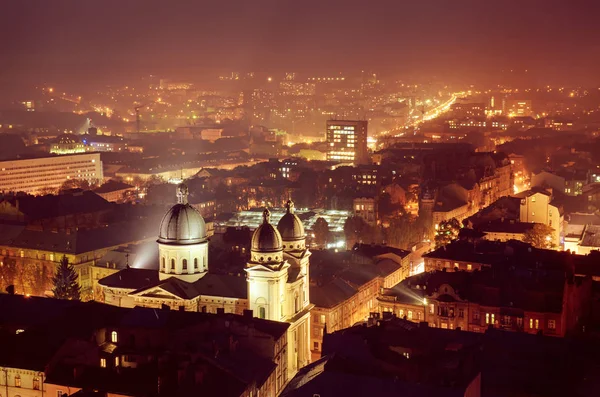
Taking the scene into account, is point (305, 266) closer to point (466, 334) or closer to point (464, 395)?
point (466, 334)

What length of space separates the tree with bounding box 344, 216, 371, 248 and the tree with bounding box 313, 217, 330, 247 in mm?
2497

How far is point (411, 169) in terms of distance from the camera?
140875mm

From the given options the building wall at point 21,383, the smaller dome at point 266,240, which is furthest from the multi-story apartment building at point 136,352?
the smaller dome at point 266,240

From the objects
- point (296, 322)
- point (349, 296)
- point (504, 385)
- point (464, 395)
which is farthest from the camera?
point (349, 296)

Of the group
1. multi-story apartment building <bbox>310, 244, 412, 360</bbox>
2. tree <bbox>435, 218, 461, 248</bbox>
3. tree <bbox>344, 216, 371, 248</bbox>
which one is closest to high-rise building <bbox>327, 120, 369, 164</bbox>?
tree <bbox>344, 216, 371, 248</bbox>

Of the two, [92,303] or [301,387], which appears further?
[92,303]

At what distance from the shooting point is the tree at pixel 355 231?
292 ft

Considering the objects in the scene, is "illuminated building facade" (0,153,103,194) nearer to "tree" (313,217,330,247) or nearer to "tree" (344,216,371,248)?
"tree" (313,217,330,247)

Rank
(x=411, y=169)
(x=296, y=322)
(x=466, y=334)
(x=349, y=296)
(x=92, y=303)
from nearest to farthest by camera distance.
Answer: (x=466, y=334)
(x=92, y=303)
(x=296, y=322)
(x=349, y=296)
(x=411, y=169)

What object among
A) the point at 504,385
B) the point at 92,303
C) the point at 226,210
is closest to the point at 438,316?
the point at 504,385

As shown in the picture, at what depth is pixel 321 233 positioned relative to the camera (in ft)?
287

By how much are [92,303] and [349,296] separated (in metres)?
18.7

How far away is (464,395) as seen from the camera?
104 feet

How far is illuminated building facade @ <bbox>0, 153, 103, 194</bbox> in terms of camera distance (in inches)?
5482
